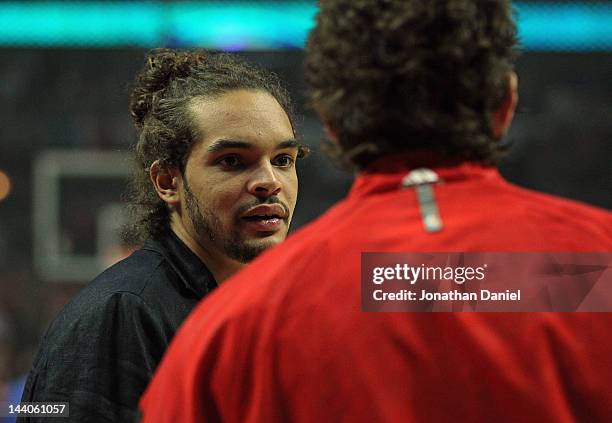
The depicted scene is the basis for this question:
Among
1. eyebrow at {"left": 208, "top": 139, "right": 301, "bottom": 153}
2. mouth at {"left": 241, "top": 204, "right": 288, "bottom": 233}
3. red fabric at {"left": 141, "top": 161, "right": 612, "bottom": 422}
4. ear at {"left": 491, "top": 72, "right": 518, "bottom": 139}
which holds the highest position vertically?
eyebrow at {"left": 208, "top": 139, "right": 301, "bottom": 153}

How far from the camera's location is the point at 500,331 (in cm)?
89

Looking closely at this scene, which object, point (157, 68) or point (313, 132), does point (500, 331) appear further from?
point (313, 132)

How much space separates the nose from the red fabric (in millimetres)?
901

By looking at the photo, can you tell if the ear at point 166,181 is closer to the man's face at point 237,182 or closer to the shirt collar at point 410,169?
the man's face at point 237,182

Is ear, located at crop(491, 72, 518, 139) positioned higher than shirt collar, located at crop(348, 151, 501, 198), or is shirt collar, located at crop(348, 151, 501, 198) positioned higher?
ear, located at crop(491, 72, 518, 139)

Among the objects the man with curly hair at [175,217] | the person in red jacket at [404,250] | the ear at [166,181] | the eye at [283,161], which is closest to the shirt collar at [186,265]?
the man with curly hair at [175,217]

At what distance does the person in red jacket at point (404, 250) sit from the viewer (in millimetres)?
878

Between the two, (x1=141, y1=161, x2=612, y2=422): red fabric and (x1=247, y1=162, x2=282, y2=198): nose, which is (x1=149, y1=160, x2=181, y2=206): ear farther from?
(x1=141, y1=161, x2=612, y2=422): red fabric

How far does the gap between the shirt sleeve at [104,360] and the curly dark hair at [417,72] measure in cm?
72

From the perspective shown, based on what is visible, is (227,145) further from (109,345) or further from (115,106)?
(115,106)

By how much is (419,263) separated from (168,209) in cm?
112

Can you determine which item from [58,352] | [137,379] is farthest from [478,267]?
[58,352]

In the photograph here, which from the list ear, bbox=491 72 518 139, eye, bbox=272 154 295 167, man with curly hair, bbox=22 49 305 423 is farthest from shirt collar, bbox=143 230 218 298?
ear, bbox=491 72 518 139

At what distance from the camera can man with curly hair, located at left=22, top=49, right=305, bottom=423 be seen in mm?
1556
